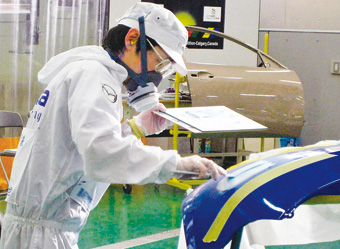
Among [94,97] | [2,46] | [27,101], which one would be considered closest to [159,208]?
[27,101]

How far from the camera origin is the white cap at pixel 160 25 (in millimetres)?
1945

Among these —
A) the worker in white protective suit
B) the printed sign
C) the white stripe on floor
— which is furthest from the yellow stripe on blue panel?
the printed sign

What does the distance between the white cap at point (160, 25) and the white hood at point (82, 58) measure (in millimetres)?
145

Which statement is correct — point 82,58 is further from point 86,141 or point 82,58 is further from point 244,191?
point 244,191

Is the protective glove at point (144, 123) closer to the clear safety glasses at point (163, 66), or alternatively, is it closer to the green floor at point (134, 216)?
the clear safety glasses at point (163, 66)

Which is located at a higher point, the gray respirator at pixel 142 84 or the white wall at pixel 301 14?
the white wall at pixel 301 14

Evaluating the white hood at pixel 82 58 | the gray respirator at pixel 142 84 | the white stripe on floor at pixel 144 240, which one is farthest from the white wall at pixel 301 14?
the white hood at pixel 82 58

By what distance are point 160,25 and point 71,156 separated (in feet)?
1.63

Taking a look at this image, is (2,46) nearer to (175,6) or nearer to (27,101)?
(27,101)

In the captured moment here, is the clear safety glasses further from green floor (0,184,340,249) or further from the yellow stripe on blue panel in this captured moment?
green floor (0,184,340,249)

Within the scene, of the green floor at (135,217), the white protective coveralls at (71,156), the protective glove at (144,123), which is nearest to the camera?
the white protective coveralls at (71,156)

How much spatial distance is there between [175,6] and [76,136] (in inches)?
224

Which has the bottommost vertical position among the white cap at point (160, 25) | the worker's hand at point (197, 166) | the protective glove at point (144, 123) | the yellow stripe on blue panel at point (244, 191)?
the yellow stripe on blue panel at point (244, 191)

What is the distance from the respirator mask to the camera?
1.94 m
